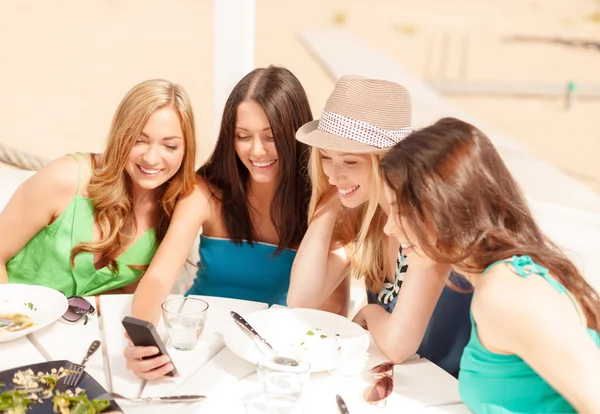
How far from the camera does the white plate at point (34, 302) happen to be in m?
1.76

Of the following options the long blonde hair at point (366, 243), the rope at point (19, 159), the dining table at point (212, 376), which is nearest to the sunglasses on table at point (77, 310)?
the dining table at point (212, 376)

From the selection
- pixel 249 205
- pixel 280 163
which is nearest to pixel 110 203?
pixel 249 205

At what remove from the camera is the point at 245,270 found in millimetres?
2463

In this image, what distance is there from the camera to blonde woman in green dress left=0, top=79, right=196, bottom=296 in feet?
7.11

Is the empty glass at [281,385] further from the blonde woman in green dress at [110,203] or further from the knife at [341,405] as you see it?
the blonde woman in green dress at [110,203]

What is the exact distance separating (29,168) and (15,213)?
2.82 ft

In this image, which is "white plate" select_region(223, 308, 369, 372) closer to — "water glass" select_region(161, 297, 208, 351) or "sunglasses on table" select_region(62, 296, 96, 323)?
"water glass" select_region(161, 297, 208, 351)

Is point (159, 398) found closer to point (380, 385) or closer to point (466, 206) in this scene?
point (380, 385)

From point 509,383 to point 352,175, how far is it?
0.76m

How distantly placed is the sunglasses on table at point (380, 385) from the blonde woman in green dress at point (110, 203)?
39.0 inches

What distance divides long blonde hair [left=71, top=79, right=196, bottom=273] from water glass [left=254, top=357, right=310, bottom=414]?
41.2 inches

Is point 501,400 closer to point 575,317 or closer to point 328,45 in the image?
point 575,317

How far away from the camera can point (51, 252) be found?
2.33 meters

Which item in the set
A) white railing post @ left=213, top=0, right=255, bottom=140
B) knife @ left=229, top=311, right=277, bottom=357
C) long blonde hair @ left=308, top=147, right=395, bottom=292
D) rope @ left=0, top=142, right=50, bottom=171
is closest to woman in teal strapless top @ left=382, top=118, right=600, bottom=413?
knife @ left=229, top=311, right=277, bottom=357
